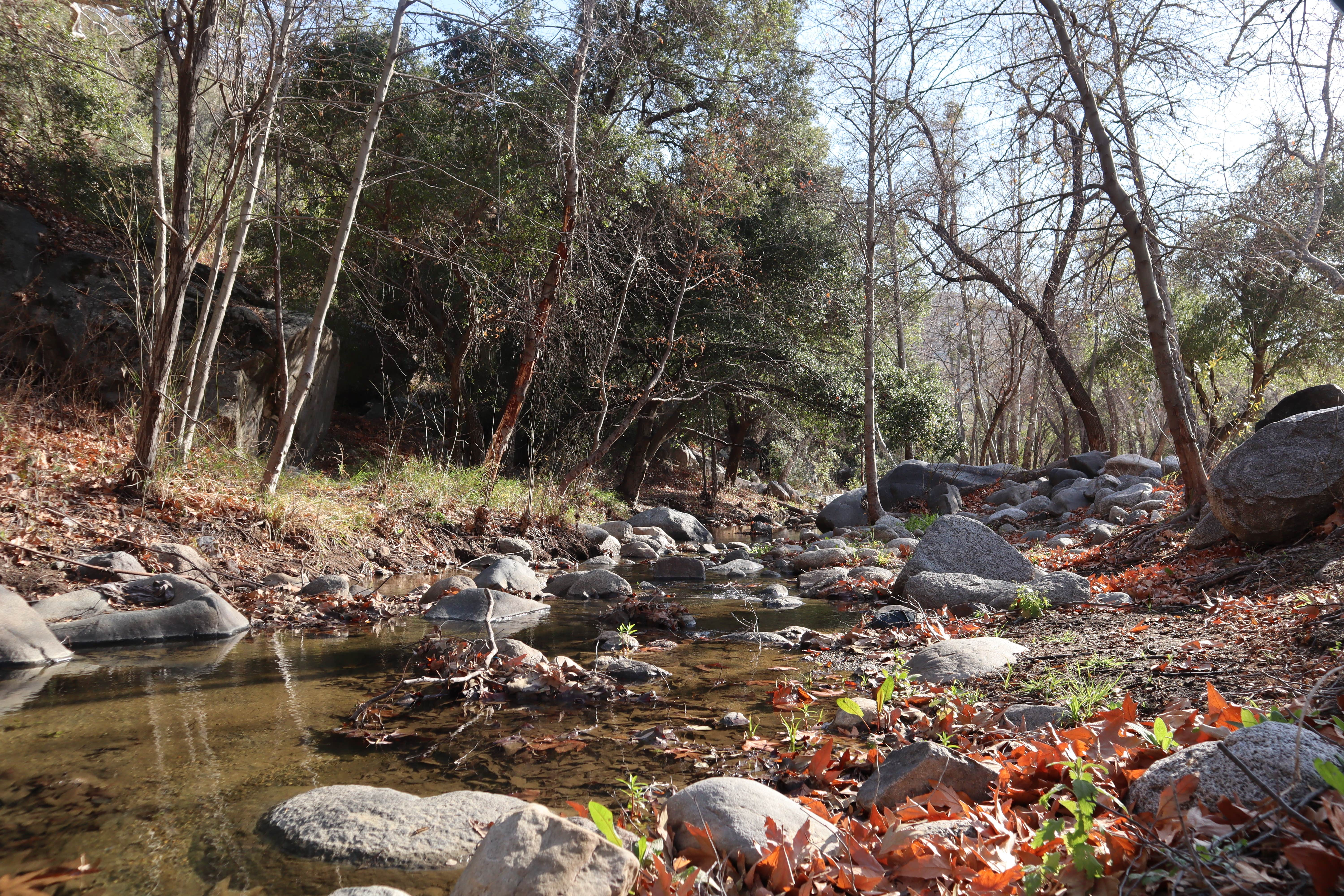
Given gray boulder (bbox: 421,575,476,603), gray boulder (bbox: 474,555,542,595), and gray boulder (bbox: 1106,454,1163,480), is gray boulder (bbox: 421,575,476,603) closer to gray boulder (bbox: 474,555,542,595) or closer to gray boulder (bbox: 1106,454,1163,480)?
gray boulder (bbox: 474,555,542,595)

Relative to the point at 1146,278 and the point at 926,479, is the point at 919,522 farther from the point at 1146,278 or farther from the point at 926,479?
the point at 1146,278

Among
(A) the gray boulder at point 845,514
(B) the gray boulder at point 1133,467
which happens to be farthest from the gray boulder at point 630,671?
(B) the gray boulder at point 1133,467

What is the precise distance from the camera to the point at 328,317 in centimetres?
1759

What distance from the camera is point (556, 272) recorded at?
11234mm

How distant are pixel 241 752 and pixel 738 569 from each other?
7.89m

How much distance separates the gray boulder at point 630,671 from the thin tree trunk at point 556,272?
21.7 ft

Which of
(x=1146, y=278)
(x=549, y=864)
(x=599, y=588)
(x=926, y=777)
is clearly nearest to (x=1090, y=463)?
(x=1146, y=278)

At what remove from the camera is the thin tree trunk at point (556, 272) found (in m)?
10.2

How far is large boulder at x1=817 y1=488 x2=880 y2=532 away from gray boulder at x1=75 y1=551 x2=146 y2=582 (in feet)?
42.2

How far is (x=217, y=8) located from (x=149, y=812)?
7331mm

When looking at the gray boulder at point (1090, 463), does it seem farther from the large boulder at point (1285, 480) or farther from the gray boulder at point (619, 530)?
→ the large boulder at point (1285, 480)

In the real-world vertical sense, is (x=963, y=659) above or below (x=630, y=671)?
above

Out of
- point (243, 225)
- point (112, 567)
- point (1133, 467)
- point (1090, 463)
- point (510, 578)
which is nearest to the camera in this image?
point (112, 567)

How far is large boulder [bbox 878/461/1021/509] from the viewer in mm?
17359
